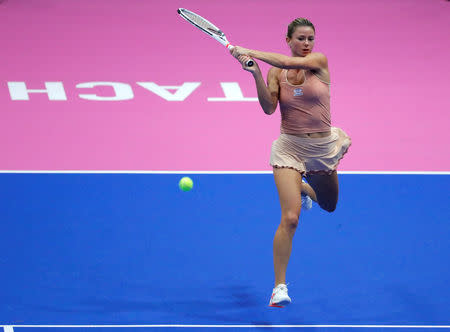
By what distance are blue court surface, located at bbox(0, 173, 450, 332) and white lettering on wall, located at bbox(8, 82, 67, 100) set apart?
2.43 meters

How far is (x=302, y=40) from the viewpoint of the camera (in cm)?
663

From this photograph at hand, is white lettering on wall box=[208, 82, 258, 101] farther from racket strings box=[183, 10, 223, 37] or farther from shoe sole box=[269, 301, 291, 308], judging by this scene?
shoe sole box=[269, 301, 291, 308]

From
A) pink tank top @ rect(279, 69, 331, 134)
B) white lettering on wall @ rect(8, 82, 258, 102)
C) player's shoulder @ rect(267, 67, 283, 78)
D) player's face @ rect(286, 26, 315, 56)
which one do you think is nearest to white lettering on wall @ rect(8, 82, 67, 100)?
white lettering on wall @ rect(8, 82, 258, 102)

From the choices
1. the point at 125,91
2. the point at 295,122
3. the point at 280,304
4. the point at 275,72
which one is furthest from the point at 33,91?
the point at 280,304

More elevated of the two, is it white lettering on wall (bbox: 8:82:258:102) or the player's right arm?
white lettering on wall (bbox: 8:82:258:102)

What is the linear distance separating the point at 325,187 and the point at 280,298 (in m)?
1.35

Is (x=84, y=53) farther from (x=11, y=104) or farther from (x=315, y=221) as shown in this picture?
(x=315, y=221)

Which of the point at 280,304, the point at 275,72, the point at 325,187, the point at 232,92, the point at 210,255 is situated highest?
the point at 232,92

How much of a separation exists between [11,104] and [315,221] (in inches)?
201

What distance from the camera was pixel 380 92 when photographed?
39.6ft

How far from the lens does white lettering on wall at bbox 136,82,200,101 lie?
38.9 ft

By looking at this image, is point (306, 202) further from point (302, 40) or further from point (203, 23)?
point (203, 23)

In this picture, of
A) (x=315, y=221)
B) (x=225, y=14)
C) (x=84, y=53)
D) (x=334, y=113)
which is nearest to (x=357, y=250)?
(x=315, y=221)

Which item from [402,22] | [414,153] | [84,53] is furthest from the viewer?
[402,22]
